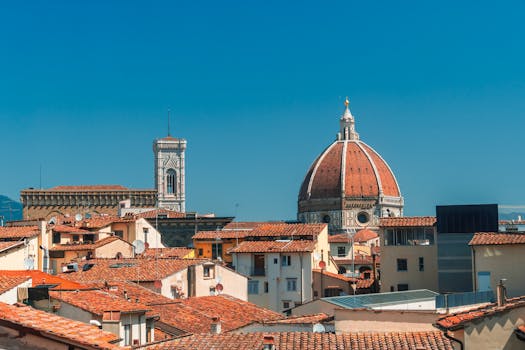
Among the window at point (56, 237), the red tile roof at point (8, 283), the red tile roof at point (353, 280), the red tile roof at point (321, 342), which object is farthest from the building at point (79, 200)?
the red tile roof at point (321, 342)

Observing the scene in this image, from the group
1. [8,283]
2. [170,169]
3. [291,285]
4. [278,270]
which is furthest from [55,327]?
[170,169]

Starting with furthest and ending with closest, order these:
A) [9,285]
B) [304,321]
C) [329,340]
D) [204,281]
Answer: [204,281] → [304,321] → [9,285] → [329,340]

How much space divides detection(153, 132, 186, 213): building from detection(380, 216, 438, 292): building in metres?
131

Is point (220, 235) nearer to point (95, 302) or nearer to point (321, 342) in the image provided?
point (95, 302)

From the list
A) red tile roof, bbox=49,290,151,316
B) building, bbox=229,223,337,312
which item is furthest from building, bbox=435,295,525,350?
building, bbox=229,223,337,312

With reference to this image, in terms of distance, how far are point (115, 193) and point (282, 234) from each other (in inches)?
3133

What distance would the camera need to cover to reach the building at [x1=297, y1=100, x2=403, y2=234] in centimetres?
15900

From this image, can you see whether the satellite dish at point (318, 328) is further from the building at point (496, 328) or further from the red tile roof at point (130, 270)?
the red tile roof at point (130, 270)

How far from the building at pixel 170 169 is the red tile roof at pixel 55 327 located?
555 feet

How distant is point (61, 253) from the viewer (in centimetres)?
5262

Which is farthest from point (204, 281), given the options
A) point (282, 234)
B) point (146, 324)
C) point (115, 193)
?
point (115, 193)

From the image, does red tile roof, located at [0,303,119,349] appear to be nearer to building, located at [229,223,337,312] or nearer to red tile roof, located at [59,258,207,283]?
red tile roof, located at [59,258,207,283]

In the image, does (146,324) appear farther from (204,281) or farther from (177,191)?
(177,191)

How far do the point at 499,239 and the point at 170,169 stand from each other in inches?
5831
